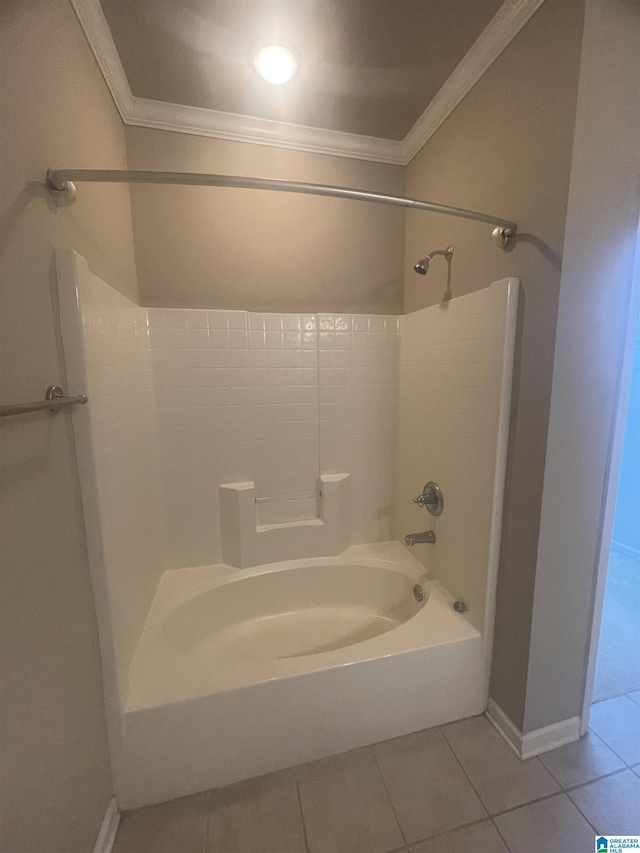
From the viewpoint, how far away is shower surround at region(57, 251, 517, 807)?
1085mm

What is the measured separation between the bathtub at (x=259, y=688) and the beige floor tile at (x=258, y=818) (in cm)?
4

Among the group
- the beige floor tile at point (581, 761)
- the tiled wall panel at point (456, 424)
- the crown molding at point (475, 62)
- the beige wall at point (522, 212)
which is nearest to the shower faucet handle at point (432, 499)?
the tiled wall panel at point (456, 424)

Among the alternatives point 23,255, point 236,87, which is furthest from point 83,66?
point 23,255

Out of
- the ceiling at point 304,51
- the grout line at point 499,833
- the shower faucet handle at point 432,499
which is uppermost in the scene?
the ceiling at point 304,51

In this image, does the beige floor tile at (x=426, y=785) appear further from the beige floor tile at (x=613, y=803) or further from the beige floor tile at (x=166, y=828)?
the beige floor tile at (x=166, y=828)

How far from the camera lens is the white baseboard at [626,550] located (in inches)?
102

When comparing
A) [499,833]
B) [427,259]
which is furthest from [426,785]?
[427,259]

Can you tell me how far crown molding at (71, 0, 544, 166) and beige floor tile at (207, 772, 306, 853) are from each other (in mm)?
2451

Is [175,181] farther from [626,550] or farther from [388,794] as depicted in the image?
[626,550]

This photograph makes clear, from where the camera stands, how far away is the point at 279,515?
186cm

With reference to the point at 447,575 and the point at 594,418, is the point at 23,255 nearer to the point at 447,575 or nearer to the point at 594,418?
the point at 594,418

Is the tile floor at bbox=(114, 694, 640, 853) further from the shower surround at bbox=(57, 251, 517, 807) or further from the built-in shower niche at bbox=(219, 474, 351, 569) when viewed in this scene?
the built-in shower niche at bbox=(219, 474, 351, 569)

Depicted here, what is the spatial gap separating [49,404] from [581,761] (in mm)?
2009

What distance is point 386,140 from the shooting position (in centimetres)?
172
